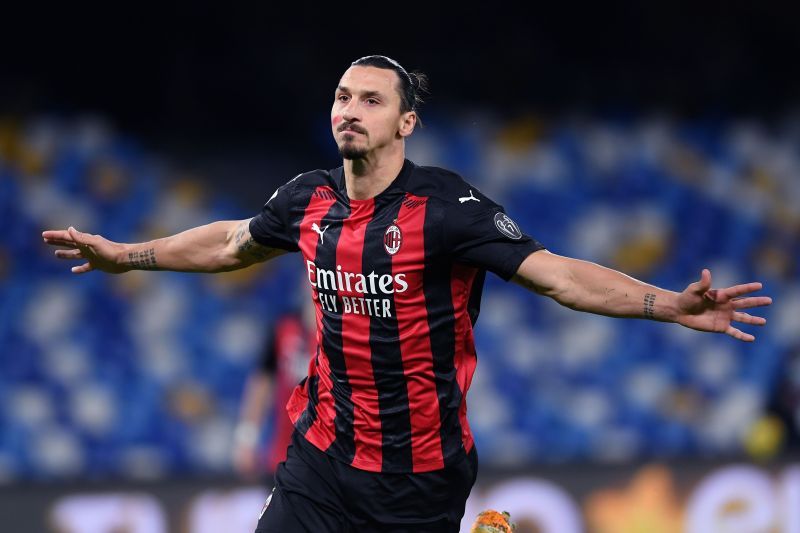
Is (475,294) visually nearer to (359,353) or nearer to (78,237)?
(359,353)

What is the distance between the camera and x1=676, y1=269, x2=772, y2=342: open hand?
131 inches

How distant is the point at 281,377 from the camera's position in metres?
6.78

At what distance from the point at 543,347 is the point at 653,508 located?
2182mm

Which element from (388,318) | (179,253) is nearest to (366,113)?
(388,318)

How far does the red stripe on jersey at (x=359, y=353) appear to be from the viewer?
3.76 meters

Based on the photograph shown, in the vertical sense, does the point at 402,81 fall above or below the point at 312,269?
above

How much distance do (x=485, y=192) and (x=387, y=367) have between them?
5.28 m

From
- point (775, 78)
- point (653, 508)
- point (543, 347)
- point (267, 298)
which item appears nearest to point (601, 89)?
point (775, 78)

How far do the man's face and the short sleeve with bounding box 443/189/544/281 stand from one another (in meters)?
0.31

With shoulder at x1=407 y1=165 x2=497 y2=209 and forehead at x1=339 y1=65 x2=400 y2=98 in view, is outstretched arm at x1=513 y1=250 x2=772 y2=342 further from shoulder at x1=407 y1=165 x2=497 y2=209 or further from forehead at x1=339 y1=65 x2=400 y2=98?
forehead at x1=339 y1=65 x2=400 y2=98

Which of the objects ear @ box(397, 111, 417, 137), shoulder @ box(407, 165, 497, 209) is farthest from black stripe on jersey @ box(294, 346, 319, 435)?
ear @ box(397, 111, 417, 137)

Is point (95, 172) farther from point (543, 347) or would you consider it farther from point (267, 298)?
point (543, 347)

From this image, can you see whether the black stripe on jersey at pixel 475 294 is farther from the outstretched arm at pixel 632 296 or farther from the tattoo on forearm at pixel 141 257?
the tattoo on forearm at pixel 141 257

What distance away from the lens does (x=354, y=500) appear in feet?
12.4
